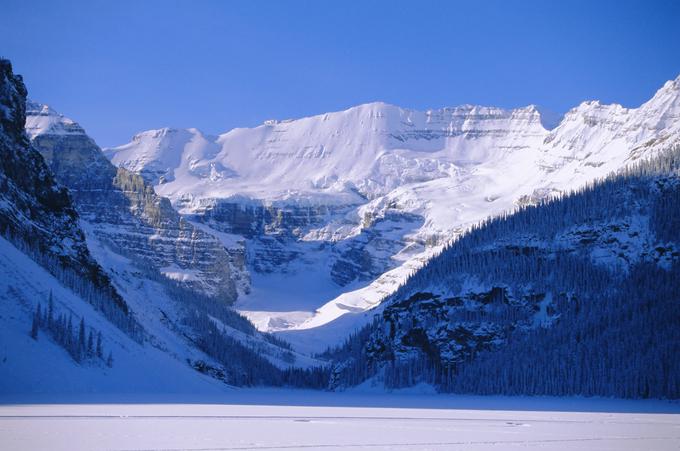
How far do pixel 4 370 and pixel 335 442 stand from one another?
86287 millimetres

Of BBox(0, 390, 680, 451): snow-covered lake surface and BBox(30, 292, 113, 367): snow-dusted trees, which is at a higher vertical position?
BBox(30, 292, 113, 367): snow-dusted trees

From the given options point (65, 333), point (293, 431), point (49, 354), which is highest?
point (65, 333)

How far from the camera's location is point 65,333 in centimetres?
16250

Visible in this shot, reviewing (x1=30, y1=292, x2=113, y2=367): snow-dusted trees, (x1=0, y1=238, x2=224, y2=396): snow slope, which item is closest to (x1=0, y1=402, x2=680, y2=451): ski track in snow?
(x1=0, y1=238, x2=224, y2=396): snow slope

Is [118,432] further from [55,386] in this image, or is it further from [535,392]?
[535,392]

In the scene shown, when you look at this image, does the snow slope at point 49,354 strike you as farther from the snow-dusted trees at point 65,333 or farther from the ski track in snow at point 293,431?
the ski track in snow at point 293,431

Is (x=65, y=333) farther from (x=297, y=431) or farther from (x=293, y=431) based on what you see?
(x=297, y=431)

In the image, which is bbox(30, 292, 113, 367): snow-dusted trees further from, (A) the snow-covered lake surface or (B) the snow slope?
(A) the snow-covered lake surface

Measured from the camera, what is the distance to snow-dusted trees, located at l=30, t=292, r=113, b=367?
15988 cm

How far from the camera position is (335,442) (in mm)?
69062

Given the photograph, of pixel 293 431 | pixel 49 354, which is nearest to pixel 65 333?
pixel 49 354

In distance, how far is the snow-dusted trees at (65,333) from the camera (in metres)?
160

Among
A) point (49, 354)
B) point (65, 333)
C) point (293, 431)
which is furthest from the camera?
point (65, 333)

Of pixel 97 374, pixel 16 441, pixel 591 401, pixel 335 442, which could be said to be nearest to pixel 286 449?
pixel 335 442
